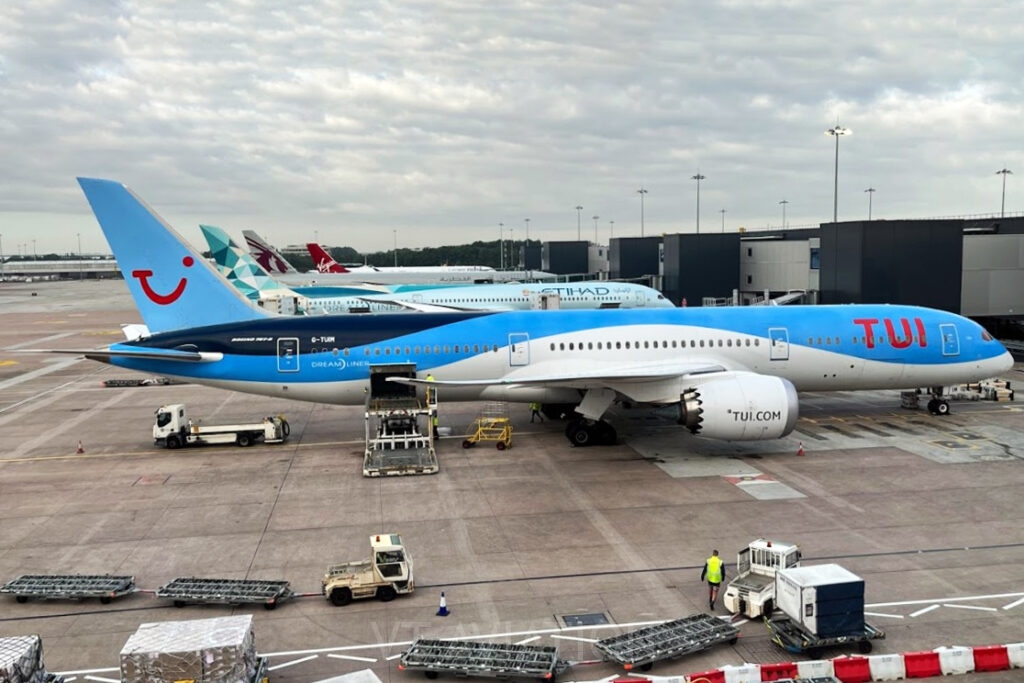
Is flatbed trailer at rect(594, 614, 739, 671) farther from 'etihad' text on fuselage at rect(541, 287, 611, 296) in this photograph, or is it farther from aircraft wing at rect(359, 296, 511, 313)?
'etihad' text on fuselage at rect(541, 287, 611, 296)

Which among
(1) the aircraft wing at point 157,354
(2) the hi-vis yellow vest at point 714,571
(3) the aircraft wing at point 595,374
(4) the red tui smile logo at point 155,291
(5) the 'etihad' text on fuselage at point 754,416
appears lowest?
(2) the hi-vis yellow vest at point 714,571

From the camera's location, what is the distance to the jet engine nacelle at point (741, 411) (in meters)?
26.2

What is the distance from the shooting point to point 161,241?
98.1 feet

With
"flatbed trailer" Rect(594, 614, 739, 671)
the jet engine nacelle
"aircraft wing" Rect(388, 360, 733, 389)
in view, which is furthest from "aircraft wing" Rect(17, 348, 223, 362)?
"flatbed trailer" Rect(594, 614, 739, 671)

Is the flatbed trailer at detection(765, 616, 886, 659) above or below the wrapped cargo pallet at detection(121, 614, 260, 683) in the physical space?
below

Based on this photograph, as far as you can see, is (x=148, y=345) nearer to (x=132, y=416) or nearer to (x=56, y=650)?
(x=132, y=416)

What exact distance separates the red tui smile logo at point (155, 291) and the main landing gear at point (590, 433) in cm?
1567

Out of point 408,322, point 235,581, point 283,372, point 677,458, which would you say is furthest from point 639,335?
point 235,581

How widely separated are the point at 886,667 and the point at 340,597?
33.5 feet

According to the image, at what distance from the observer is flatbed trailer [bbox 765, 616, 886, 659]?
13997 mm

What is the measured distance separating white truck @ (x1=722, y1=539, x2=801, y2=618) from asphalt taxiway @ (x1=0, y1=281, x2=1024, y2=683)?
704 mm

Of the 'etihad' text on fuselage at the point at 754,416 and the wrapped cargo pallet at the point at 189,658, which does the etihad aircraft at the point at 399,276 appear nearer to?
the 'etihad' text on fuselage at the point at 754,416

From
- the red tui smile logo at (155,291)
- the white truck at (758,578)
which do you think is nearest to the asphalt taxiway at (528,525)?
the white truck at (758,578)

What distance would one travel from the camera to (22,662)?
39.5 feet
